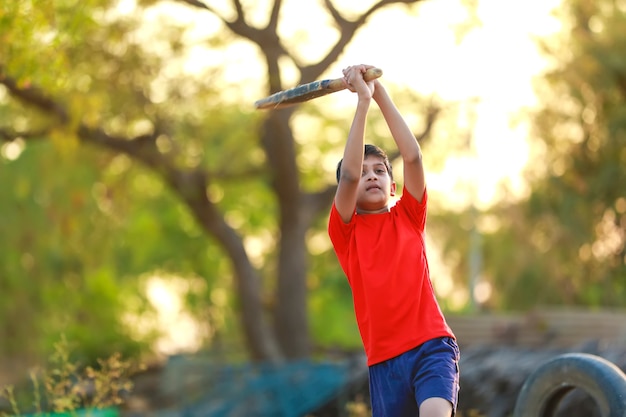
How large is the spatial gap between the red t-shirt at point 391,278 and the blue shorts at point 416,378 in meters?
0.04

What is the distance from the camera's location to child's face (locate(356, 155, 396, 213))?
183 inches

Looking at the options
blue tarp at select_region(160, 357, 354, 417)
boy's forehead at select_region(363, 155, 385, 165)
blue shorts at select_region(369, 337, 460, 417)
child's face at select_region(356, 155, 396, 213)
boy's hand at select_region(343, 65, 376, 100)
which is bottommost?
blue tarp at select_region(160, 357, 354, 417)

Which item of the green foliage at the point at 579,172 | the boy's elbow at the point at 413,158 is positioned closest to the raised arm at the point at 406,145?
the boy's elbow at the point at 413,158

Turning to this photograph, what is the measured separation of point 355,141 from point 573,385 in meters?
2.27

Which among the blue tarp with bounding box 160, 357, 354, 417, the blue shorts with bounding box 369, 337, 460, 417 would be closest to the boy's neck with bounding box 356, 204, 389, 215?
the blue shorts with bounding box 369, 337, 460, 417

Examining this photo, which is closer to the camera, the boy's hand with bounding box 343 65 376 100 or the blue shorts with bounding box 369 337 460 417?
the blue shorts with bounding box 369 337 460 417

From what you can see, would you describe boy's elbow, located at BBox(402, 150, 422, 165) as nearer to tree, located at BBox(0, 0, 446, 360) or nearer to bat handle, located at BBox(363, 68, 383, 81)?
bat handle, located at BBox(363, 68, 383, 81)

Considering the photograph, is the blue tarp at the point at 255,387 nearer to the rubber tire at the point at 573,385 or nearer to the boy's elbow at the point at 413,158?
the rubber tire at the point at 573,385

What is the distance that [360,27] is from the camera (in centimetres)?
1327

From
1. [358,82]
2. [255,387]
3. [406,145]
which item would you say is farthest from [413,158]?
[255,387]

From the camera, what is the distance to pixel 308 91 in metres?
4.72

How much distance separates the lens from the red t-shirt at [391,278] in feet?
14.4

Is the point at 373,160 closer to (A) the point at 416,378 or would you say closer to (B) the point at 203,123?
(A) the point at 416,378

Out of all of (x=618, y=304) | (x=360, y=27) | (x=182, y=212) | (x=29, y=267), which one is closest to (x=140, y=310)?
(x=182, y=212)
